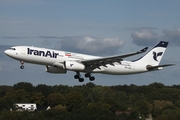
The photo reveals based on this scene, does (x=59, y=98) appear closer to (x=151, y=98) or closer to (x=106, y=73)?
(x=151, y=98)

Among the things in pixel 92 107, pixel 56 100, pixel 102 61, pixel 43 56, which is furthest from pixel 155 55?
pixel 56 100

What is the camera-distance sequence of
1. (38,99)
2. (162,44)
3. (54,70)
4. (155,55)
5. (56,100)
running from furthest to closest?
(38,99), (56,100), (162,44), (155,55), (54,70)

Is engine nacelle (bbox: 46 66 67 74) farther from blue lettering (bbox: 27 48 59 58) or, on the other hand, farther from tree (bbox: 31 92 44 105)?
tree (bbox: 31 92 44 105)

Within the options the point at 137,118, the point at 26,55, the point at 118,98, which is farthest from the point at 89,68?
the point at 118,98

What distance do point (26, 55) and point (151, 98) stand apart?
12311 centimetres

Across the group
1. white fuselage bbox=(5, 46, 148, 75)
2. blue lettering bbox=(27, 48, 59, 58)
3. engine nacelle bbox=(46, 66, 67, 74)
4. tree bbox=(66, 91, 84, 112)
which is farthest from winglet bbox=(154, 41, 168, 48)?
tree bbox=(66, 91, 84, 112)

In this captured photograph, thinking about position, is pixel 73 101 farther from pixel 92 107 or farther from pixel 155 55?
pixel 155 55

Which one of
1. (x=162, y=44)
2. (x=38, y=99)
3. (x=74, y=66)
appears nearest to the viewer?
(x=74, y=66)

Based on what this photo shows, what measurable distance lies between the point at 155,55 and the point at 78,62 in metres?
16.1

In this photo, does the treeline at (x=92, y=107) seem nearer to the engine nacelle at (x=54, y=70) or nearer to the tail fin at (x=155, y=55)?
the tail fin at (x=155, y=55)

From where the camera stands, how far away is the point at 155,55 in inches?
3698

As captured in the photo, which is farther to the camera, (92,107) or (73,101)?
(73,101)

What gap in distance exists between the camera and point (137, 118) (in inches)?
5797

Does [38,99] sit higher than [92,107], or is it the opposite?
[38,99]
